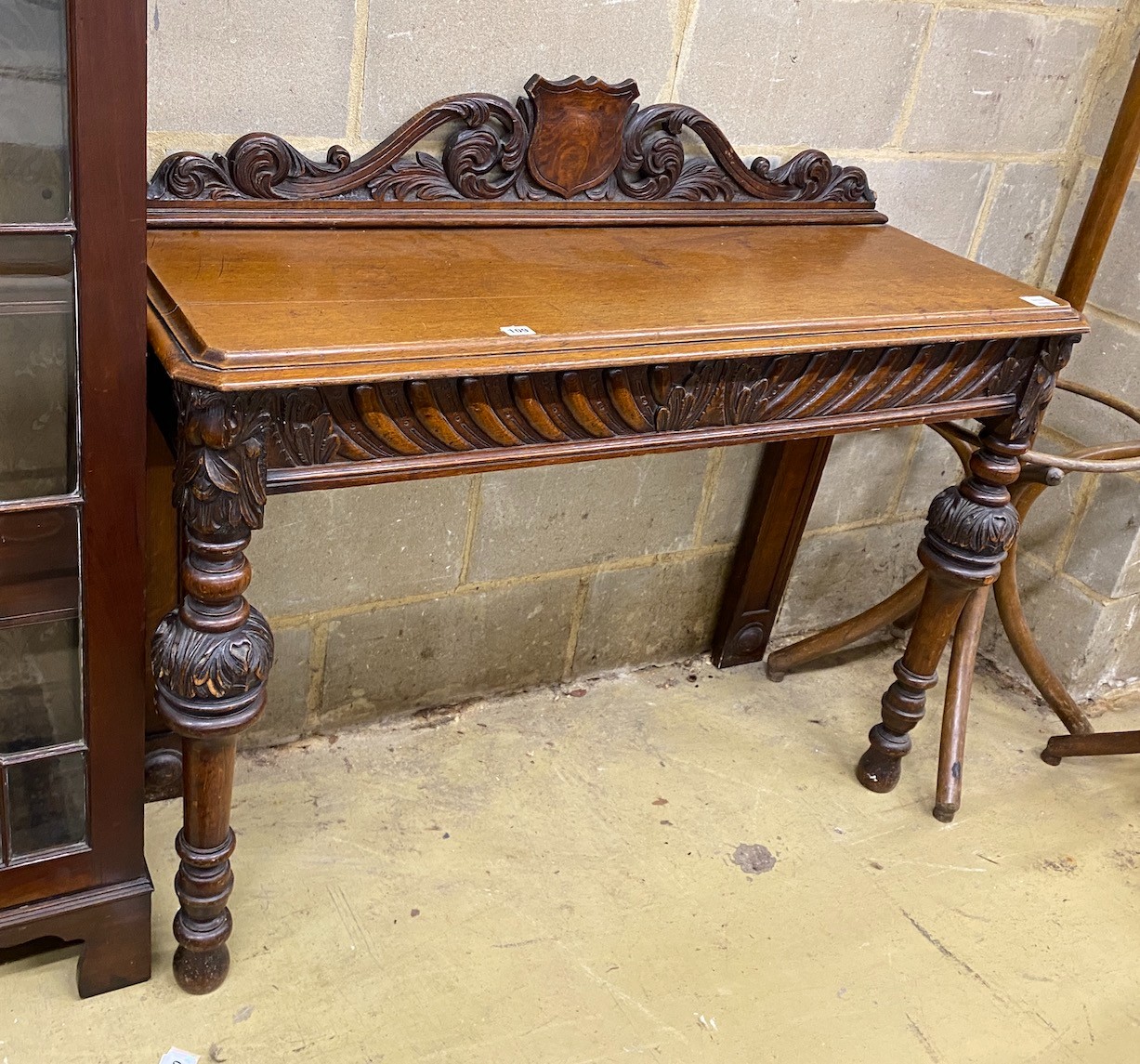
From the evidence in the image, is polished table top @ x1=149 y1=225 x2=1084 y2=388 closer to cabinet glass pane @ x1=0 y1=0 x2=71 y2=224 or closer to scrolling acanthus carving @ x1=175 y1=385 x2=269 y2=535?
scrolling acanthus carving @ x1=175 y1=385 x2=269 y2=535

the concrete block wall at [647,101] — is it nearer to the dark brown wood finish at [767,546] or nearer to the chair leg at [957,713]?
the dark brown wood finish at [767,546]

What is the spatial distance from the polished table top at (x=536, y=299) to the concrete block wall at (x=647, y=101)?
22 cm

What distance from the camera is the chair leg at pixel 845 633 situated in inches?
101

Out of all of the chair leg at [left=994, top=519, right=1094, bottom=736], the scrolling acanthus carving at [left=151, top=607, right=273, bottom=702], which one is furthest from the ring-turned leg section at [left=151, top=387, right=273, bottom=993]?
the chair leg at [left=994, top=519, right=1094, bottom=736]

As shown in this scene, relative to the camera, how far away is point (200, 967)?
1734 mm

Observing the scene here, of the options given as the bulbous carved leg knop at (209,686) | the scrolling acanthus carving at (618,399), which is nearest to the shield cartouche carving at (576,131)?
the scrolling acanthus carving at (618,399)

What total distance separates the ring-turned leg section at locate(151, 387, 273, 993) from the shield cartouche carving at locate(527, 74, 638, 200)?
79 centimetres

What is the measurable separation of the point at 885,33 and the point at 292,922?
182 cm

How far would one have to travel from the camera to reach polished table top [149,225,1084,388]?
4.44 feet

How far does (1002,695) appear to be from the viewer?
111 inches

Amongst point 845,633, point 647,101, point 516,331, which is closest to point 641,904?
point 845,633

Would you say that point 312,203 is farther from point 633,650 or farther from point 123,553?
point 633,650

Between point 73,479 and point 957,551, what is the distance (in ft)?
4.65

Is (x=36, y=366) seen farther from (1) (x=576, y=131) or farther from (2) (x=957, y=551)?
(2) (x=957, y=551)
